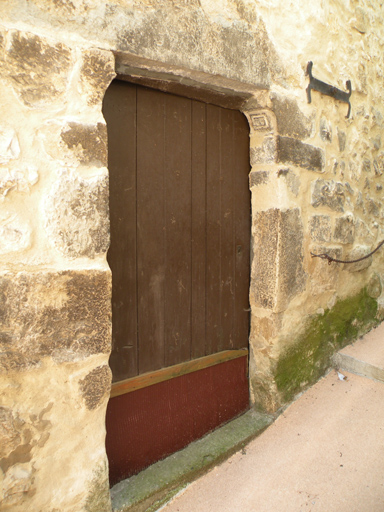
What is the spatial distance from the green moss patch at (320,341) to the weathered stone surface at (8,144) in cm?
170

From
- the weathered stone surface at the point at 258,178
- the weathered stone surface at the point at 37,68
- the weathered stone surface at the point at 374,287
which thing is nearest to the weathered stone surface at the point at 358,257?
the weathered stone surface at the point at 374,287

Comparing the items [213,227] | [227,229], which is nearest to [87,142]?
[213,227]

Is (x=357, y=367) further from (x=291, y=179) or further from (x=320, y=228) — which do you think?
(x=291, y=179)

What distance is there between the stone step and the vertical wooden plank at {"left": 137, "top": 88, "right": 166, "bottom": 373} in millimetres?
1338

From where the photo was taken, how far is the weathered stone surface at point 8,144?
3.77 ft

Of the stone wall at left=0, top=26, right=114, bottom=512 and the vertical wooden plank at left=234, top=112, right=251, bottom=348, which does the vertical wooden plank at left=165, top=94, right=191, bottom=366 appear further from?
the stone wall at left=0, top=26, right=114, bottom=512

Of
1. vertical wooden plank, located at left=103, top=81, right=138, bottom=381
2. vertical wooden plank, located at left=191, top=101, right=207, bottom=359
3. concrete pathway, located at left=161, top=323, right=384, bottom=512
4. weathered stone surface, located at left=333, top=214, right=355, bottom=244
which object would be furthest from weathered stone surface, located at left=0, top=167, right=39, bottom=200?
weathered stone surface, located at left=333, top=214, right=355, bottom=244

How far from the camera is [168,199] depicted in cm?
181

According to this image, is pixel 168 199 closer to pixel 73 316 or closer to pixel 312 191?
pixel 73 316

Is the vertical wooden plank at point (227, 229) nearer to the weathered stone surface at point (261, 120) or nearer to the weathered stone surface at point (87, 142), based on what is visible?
the weathered stone surface at point (261, 120)

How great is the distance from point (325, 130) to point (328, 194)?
39 centimetres

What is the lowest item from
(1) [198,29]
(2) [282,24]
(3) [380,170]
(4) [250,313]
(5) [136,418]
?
(5) [136,418]

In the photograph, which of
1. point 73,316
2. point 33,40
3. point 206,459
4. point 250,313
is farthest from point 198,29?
point 206,459

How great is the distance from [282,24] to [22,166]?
1.58 m
